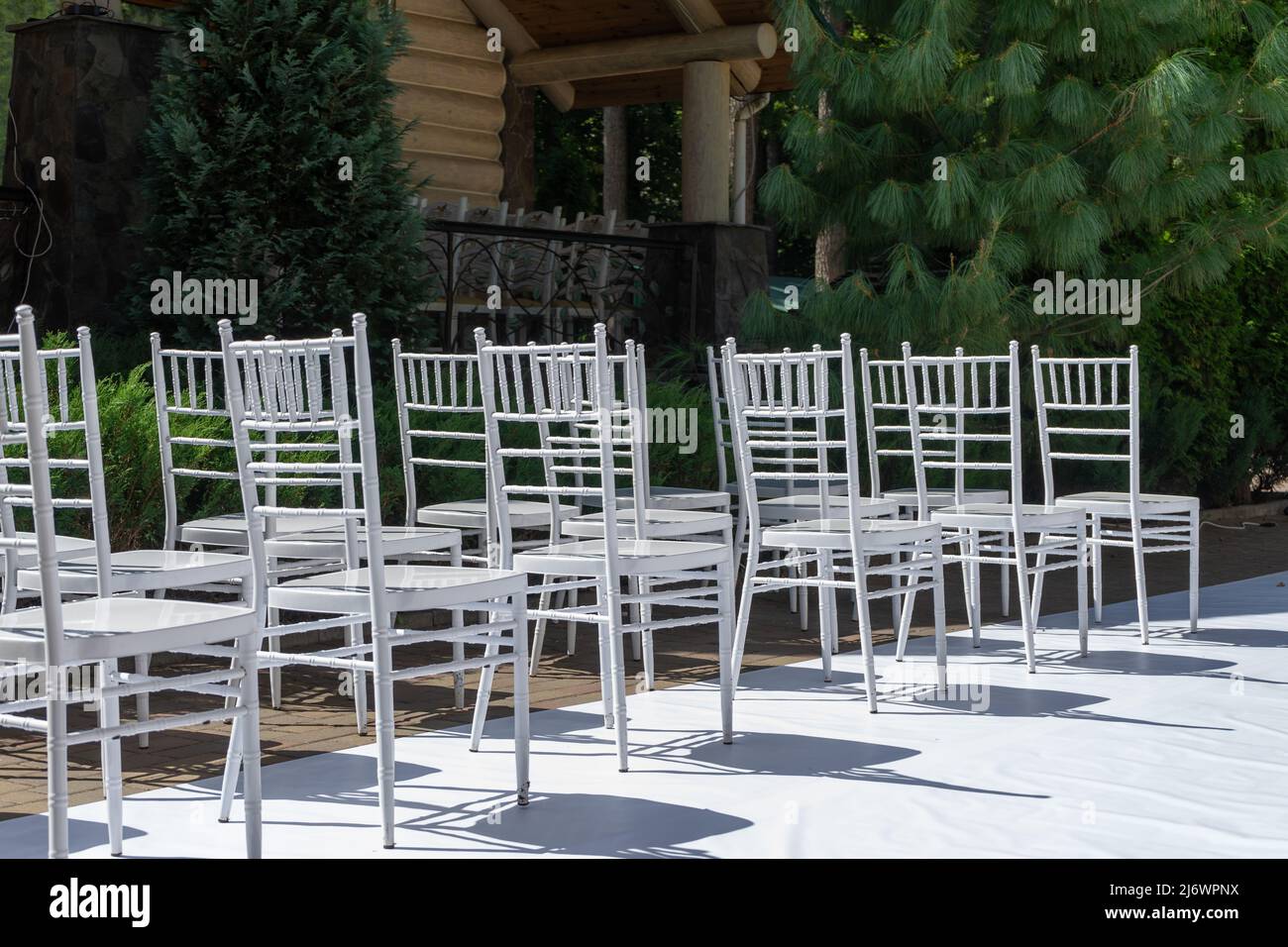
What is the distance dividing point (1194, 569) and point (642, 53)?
5.82 metres

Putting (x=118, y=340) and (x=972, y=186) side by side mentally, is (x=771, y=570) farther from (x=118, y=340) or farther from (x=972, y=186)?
(x=118, y=340)

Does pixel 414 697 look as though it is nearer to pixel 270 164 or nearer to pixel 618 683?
pixel 618 683

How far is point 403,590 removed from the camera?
3414 mm

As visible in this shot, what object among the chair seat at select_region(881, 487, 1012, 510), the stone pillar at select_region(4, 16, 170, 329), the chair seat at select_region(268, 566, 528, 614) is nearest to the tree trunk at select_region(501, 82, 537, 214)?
the stone pillar at select_region(4, 16, 170, 329)

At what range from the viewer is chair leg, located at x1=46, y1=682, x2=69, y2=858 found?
2.69 meters

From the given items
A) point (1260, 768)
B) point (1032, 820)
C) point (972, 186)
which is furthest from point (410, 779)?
point (972, 186)

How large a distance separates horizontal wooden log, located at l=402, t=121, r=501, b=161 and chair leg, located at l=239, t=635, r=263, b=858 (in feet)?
29.7

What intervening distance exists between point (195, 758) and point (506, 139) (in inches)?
386

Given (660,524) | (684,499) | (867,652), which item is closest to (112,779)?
(660,524)

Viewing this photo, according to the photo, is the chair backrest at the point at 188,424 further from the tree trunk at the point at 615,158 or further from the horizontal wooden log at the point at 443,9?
the tree trunk at the point at 615,158

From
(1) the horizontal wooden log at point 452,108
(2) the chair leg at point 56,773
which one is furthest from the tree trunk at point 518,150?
(2) the chair leg at point 56,773

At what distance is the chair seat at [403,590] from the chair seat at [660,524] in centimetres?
124

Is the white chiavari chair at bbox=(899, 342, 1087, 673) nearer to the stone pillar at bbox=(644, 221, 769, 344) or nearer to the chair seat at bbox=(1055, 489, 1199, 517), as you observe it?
the chair seat at bbox=(1055, 489, 1199, 517)
